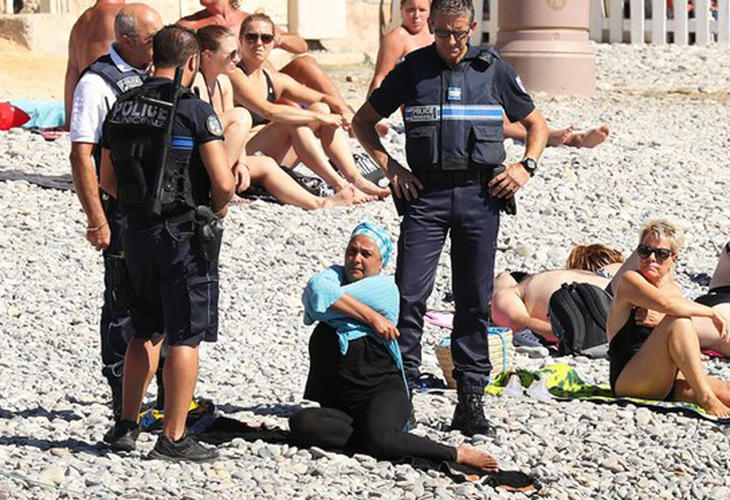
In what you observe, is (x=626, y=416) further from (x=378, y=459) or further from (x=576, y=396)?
(x=378, y=459)

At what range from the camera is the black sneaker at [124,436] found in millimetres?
5852

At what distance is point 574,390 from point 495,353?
0.41 meters

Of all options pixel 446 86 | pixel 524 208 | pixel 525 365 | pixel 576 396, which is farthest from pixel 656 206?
pixel 446 86

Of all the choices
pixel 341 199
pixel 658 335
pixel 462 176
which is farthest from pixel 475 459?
pixel 341 199

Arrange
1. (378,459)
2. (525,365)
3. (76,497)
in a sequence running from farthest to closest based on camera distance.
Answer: (525,365)
(378,459)
(76,497)

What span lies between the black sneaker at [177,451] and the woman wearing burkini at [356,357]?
439mm

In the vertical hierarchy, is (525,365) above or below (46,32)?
below

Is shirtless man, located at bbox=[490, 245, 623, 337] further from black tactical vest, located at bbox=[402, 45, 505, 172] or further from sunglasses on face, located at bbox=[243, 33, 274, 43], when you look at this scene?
sunglasses on face, located at bbox=[243, 33, 274, 43]

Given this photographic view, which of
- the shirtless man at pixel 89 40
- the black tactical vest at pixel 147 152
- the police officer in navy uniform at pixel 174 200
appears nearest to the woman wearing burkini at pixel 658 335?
the police officer in navy uniform at pixel 174 200

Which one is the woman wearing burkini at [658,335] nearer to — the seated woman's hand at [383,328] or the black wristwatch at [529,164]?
the black wristwatch at [529,164]

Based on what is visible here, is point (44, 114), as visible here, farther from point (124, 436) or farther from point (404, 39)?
point (124, 436)

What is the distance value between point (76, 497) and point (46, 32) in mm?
11506

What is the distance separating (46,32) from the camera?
16.2m

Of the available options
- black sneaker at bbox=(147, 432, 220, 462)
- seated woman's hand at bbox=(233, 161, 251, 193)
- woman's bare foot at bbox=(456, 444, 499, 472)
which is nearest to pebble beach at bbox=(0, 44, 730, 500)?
black sneaker at bbox=(147, 432, 220, 462)
